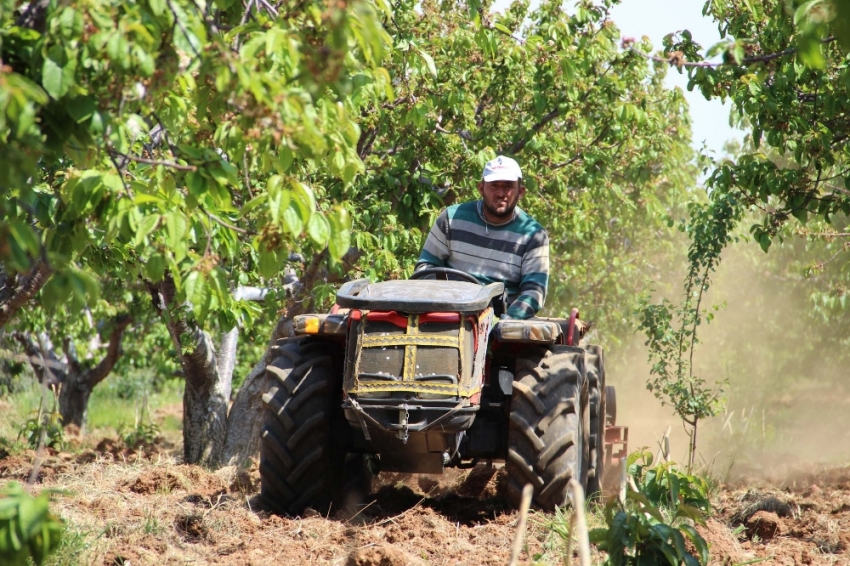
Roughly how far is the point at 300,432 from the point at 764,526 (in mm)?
3091

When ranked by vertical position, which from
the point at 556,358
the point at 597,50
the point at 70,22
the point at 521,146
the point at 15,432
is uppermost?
the point at 597,50

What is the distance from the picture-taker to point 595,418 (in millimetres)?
7895

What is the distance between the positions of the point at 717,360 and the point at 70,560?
22.6m

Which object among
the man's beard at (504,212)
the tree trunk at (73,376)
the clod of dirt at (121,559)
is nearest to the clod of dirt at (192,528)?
the clod of dirt at (121,559)

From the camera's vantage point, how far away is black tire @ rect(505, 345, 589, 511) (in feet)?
21.2

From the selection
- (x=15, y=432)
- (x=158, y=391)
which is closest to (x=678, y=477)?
(x=15, y=432)

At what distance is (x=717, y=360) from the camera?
25922mm

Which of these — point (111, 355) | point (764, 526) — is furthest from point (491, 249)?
point (111, 355)

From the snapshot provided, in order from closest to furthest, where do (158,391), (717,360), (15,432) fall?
(15,432)
(717,360)
(158,391)

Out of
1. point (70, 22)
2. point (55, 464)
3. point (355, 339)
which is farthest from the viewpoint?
point (55, 464)

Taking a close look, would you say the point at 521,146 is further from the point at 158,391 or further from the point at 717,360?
the point at 158,391

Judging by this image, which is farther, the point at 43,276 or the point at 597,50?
the point at 597,50

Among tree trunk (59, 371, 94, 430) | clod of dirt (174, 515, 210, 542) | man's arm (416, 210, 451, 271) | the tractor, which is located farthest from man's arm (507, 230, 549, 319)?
Result: tree trunk (59, 371, 94, 430)

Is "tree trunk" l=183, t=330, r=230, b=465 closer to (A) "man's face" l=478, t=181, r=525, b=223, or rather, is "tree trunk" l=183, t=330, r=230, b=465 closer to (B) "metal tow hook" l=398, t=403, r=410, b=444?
(A) "man's face" l=478, t=181, r=525, b=223
